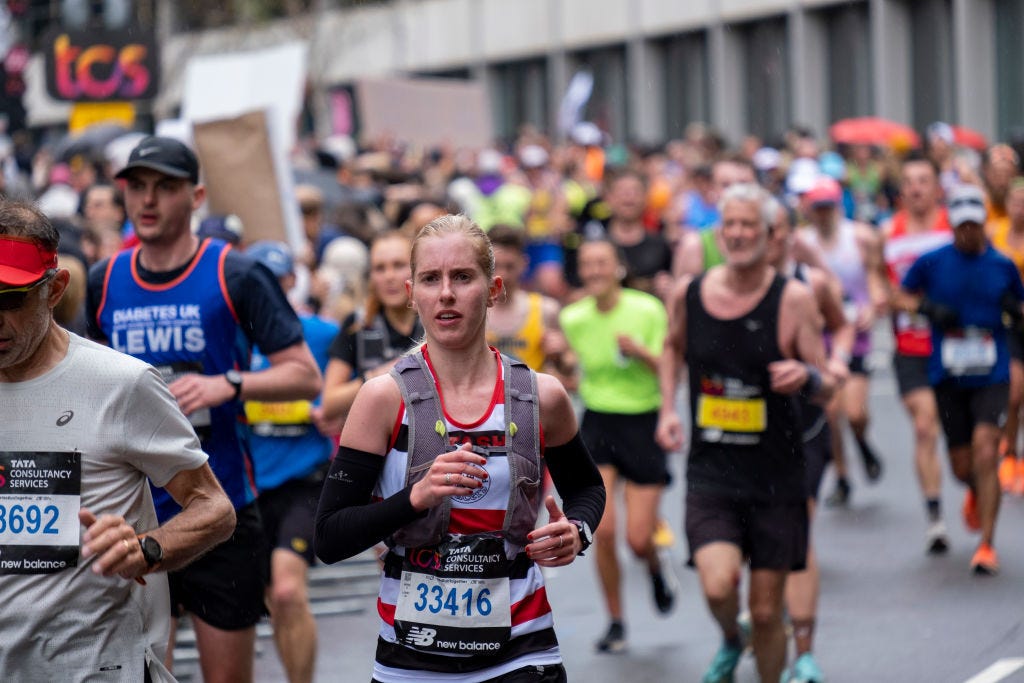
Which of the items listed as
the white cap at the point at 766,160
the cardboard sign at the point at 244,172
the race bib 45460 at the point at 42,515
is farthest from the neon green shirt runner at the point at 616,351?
the white cap at the point at 766,160

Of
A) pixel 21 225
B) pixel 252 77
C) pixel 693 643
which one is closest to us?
pixel 21 225

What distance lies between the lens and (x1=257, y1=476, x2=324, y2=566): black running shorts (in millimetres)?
7289

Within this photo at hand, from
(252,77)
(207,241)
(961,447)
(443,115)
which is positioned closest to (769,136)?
(443,115)

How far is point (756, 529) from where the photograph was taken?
7059 mm

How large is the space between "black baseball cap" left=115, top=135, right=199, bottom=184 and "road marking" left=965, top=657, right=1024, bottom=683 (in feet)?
12.8

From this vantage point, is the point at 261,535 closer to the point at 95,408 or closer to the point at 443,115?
the point at 95,408

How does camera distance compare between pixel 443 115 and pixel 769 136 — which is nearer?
pixel 443 115

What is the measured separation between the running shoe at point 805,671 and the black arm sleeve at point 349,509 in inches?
143

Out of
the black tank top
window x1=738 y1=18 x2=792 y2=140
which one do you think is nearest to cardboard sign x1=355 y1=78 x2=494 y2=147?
window x1=738 y1=18 x2=792 y2=140

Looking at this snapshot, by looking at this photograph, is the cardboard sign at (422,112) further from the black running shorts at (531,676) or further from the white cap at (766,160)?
the black running shorts at (531,676)

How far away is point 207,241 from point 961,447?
5713 mm

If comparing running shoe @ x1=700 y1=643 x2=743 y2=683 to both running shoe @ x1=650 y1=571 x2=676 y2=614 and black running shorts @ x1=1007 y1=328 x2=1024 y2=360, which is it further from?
black running shorts @ x1=1007 y1=328 x2=1024 y2=360

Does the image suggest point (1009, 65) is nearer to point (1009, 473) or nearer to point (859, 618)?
point (1009, 473)

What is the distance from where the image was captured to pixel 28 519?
3.96 metres
